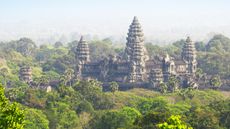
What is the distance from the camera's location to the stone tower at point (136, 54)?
11394cm

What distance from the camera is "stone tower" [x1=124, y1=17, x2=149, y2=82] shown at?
374ft

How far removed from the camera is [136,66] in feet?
378

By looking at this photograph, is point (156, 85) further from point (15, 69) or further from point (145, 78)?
point (15, 69)

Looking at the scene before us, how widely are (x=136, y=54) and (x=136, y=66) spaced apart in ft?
10.4

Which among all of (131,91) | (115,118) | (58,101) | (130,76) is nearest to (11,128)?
(115,118)

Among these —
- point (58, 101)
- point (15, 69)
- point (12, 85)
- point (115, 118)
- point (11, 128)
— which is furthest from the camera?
point (15, 69)

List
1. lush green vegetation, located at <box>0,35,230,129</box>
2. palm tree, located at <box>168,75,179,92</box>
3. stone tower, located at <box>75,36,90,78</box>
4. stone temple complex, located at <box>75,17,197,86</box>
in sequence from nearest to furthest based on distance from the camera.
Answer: lush green vegetation, located at <box>0,35,230,129</box> → palm tree, located at <box>168,75,179,92</box> → stone temple complex, located at <box>75,17,197,86</box> → stone tower, located at <box>75,36,90,78</box>

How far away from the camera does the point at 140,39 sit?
122 meters

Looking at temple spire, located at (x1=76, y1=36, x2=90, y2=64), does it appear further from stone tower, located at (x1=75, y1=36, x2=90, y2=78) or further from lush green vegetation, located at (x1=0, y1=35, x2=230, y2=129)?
lush green vegetation, located at (x1=0, y1=35, x2=230, y2=129)

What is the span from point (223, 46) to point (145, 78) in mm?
66278

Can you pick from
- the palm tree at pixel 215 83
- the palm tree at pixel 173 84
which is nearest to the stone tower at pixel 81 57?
the palm tree at pixel 173 84

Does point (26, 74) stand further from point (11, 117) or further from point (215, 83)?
point (11, 117)

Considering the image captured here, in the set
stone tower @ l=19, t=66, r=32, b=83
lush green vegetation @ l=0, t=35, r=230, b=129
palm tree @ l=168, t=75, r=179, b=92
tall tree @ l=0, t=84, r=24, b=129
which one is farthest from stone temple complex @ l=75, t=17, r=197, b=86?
tall tree @ l=0, t=84, r=24, b=129

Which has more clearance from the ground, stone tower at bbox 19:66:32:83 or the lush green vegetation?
stone tower at bbox 19:66:32:83
